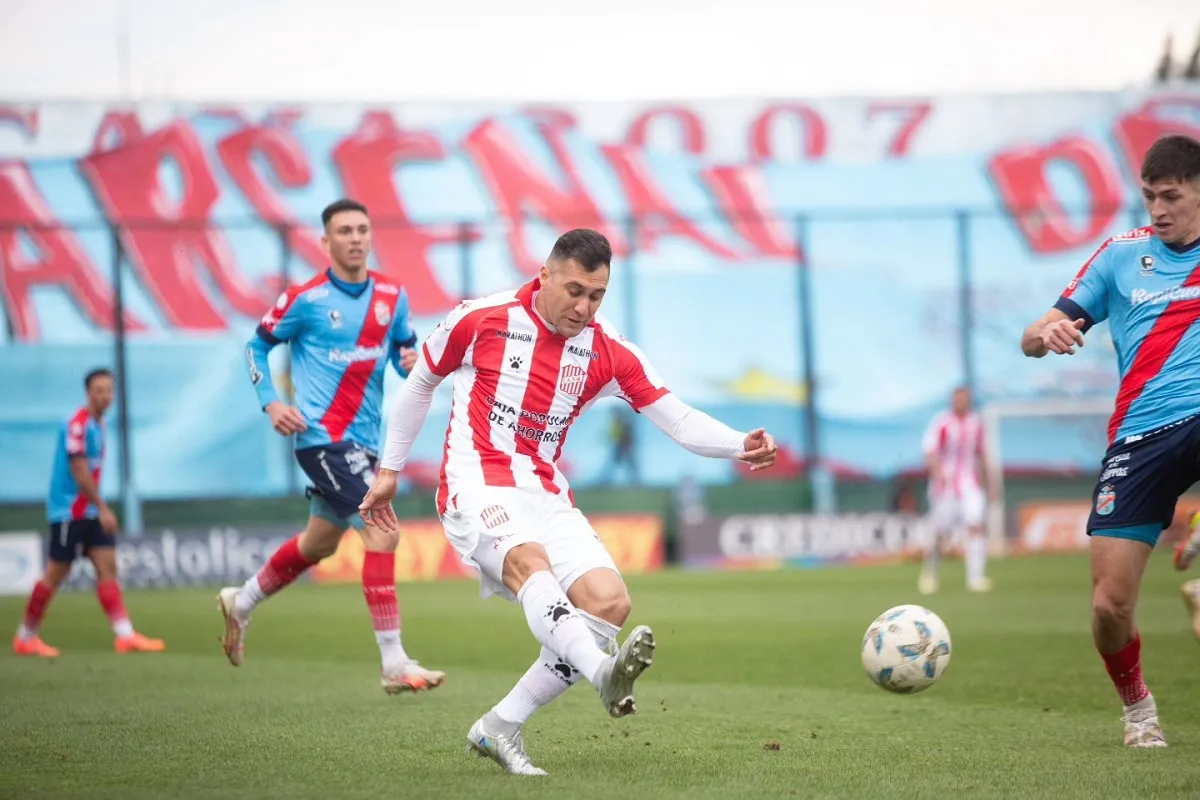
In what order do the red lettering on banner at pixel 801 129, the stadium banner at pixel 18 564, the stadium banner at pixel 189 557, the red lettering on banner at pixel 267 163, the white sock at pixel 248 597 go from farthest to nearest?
1. the red lettering on banner at pixel 801 129
2. the red lettering on banner at pixel 267 163
3. the stadium banner at pixel 189 557
4. the stadium banner at pixel 18 564
5. the white sock at pixel 248 597

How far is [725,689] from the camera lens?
966 centimetres

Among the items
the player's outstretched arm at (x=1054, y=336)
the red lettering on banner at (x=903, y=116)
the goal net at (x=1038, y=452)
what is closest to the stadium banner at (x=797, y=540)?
the goal net at (x=1038, y=452)

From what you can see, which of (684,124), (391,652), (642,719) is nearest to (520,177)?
(684,124)

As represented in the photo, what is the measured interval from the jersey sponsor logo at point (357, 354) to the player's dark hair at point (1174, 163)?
4.82 m

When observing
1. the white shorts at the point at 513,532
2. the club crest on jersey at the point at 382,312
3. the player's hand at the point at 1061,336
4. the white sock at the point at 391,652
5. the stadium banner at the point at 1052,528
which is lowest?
the stadium banner at the point at 1052,528

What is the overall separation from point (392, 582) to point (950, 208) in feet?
95.2

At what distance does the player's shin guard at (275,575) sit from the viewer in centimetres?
971

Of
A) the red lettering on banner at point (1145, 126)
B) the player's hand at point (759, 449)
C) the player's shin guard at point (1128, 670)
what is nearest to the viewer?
the player's hand at point (759, 449)

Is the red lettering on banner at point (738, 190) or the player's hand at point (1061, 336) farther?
the red lettering on banner at point (738, 190)

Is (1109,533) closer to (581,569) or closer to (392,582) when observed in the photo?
(581,569)

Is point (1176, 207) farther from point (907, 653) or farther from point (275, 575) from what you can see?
point (275, 575)

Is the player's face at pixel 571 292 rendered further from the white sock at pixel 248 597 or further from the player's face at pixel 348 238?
the white sock at pixel 248 597

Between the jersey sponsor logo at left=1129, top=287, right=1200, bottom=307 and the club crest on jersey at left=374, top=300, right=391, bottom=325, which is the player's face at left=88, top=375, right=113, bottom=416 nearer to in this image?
the club crest on jersey at left=374, top=300, right=391, bottom=325

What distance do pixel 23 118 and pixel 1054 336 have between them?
105ft
